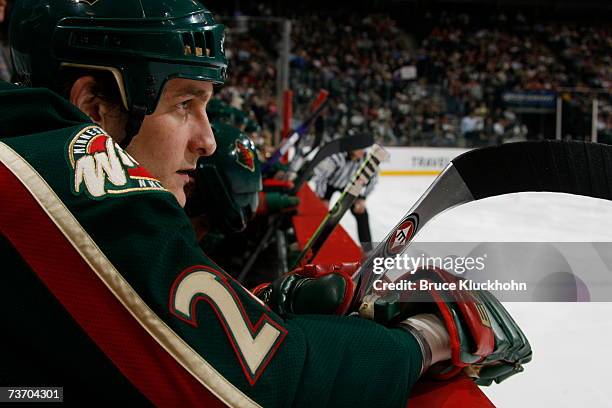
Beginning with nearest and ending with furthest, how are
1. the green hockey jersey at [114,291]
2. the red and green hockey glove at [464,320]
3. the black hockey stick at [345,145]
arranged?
the green hockey jersey at [114,291] → the red and green hockey glove at [464,320] → the black hockey stick at [345,145]

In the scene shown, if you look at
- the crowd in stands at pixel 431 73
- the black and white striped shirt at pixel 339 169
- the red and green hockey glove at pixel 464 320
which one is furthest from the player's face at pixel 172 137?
the crowd in stands at pixel 431 73

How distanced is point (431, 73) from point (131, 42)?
13.6 meters

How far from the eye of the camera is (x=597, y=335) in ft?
3.85

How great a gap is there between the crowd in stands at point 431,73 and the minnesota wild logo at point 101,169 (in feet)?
17.1

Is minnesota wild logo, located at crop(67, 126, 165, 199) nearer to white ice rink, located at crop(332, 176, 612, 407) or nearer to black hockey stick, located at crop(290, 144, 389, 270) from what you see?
white ice rink, located at crop(332, 176, 612, 407)

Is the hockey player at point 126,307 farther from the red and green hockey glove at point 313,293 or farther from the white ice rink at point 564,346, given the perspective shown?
the white ice rink at point 564,346

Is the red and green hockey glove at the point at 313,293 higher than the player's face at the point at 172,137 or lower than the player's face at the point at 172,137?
lower

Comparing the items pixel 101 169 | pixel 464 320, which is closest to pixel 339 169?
pixel 464 320

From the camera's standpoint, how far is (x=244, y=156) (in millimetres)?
1823

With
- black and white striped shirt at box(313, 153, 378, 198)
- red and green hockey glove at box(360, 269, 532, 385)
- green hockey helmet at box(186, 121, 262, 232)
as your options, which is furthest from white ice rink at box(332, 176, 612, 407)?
black and white striped shirt at box(313, 153, 378, 198)

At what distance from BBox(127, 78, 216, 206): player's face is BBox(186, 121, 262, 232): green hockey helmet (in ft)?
3.08

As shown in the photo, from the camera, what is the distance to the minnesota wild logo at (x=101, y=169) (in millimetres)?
483

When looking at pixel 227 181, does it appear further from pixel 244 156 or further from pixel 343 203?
pixel 343 203

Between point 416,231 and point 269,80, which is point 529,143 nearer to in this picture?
point 416,231
